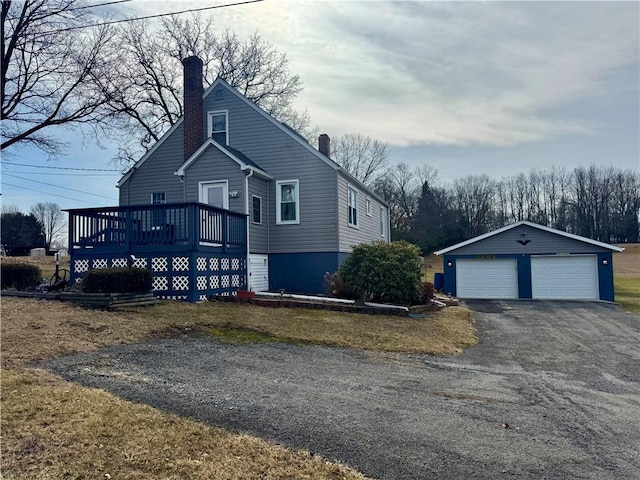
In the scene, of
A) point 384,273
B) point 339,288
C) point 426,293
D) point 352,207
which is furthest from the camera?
point 352,207

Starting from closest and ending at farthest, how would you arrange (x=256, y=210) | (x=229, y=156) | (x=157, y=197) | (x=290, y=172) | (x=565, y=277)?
(x=229, y=156) → (x=256, y=210) → (x=290, y=172) → (x=157, y=197) → (x=565, y=277)

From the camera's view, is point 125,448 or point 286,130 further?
point 286,130

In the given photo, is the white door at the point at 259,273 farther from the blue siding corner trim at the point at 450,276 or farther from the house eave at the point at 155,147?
the blue siding corner trim at the point at 450,276

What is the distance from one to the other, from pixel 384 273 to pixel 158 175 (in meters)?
10.3

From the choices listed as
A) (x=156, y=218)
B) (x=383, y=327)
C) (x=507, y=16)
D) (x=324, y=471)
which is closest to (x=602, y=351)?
(x=383, y=327)

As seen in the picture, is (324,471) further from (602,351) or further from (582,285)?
(582,285)

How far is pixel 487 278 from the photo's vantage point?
21.9 m

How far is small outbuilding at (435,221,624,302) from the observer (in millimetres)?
20406

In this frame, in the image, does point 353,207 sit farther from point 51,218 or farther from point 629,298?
point 51,218

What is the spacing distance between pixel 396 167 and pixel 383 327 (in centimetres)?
4876

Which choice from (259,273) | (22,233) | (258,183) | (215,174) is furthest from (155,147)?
(22,233)

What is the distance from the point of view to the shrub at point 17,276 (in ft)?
41.0

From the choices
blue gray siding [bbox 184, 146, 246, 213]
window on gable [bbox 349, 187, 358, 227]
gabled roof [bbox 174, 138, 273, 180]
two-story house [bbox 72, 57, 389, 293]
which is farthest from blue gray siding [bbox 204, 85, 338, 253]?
window on gable [bbox 349, 187, 358, 227]

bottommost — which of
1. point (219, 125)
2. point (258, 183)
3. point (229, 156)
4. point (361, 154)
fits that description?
point (258, 183)
